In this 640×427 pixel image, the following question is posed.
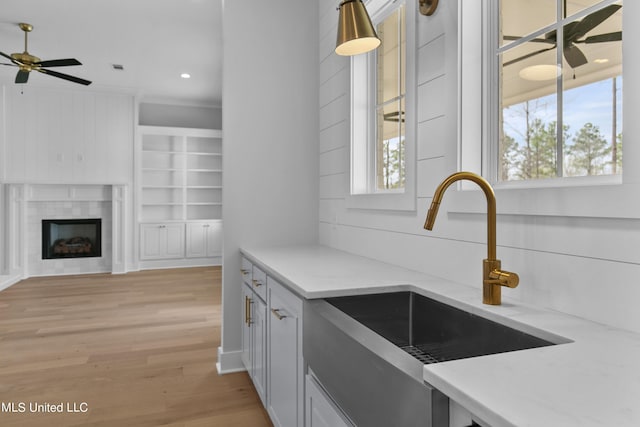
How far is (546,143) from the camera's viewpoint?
1.40 meters

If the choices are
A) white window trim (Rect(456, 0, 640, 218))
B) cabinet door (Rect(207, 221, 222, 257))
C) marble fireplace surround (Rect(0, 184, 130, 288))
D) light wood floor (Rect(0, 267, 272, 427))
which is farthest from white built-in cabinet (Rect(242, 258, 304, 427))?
cabinet door (Rect(207, 221, 222, 257))

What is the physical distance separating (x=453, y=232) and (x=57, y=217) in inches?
258

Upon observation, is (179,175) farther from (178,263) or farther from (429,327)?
(429,327)

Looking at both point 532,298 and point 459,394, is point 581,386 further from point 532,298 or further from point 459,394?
point 532,298

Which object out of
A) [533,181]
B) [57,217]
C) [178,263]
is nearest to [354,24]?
[533,181]

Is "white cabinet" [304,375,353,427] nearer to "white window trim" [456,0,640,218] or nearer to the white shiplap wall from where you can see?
the white shiplap wall

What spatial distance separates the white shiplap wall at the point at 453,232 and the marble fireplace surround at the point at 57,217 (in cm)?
476

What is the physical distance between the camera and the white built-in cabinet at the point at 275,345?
154 cm

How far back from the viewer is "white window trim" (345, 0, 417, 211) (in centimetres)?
188

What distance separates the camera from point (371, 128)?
99.1 inches

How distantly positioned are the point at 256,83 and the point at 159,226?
4.66 meters

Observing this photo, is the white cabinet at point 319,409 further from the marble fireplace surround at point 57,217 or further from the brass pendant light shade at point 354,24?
the marble fireplace surround at point 57,217

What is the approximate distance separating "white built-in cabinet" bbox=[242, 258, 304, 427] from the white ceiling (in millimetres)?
2840

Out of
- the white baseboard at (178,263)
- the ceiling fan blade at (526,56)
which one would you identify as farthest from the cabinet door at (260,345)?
the white baseboard at (178,263)
